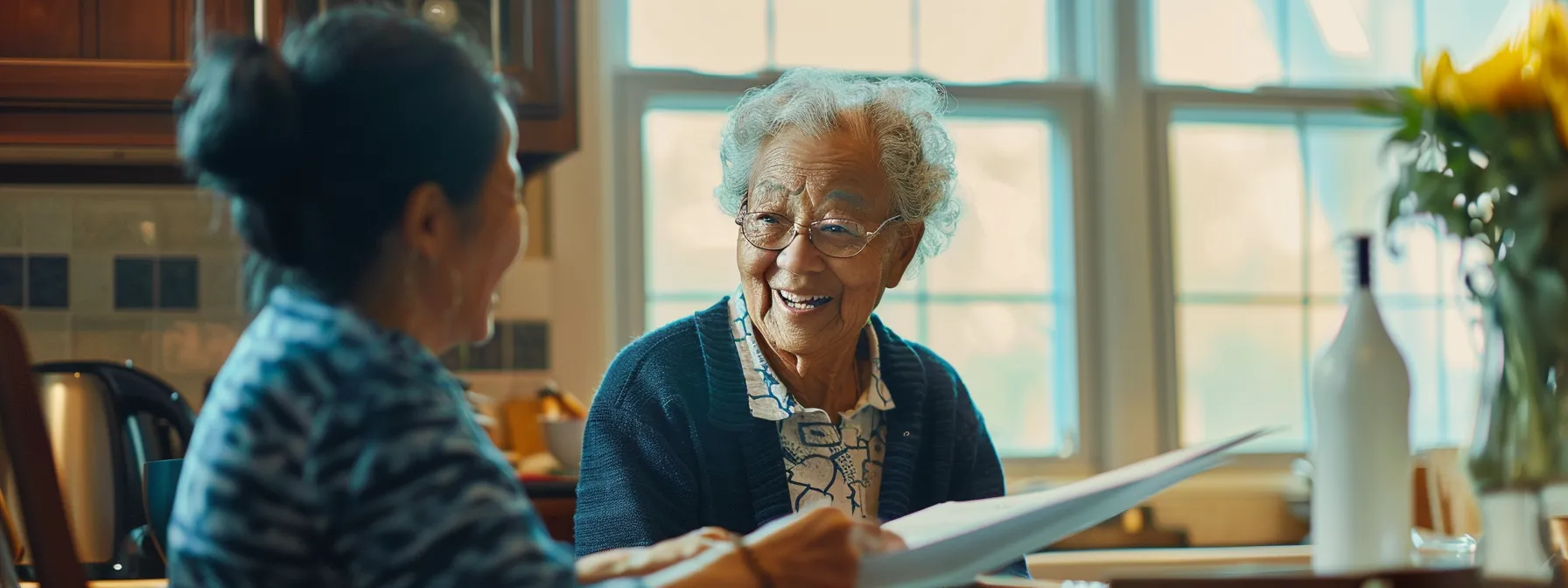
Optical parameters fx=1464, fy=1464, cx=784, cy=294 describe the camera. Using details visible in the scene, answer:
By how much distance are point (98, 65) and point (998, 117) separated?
6.36ft

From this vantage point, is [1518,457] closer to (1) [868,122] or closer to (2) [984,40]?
(1) [868,122]

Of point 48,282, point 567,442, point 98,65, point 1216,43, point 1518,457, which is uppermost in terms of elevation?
point 1216,43

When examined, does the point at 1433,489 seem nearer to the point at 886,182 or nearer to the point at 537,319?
the point at 886,182

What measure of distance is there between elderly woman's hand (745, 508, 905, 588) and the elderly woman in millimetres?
592

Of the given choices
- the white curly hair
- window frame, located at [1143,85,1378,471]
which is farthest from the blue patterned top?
window frame, located at [1143,85,1378,471]

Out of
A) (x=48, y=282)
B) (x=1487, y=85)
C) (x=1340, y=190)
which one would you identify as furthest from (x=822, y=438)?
(x=1340, y=190)

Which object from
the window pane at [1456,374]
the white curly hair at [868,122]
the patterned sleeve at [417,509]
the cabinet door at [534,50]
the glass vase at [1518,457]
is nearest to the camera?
the patterned sleeve at [417,509]

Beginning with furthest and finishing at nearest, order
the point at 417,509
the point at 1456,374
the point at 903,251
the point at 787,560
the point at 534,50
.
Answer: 1. the point at 1456,374
2. the point at 534,50
3. the point at 903,251
4. the point at 787,560
5. the point at 417,509

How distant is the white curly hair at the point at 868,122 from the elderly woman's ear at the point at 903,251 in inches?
0.5

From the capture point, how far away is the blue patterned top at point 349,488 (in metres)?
0.76

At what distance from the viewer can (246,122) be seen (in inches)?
31.5

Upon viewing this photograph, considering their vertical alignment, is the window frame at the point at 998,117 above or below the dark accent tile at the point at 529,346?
above

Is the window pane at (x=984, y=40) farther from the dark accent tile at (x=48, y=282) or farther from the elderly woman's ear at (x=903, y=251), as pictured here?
the dark accent tile at (x=48, y=282)

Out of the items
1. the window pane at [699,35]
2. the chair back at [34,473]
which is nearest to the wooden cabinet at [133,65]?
the window pane at [699,35]
